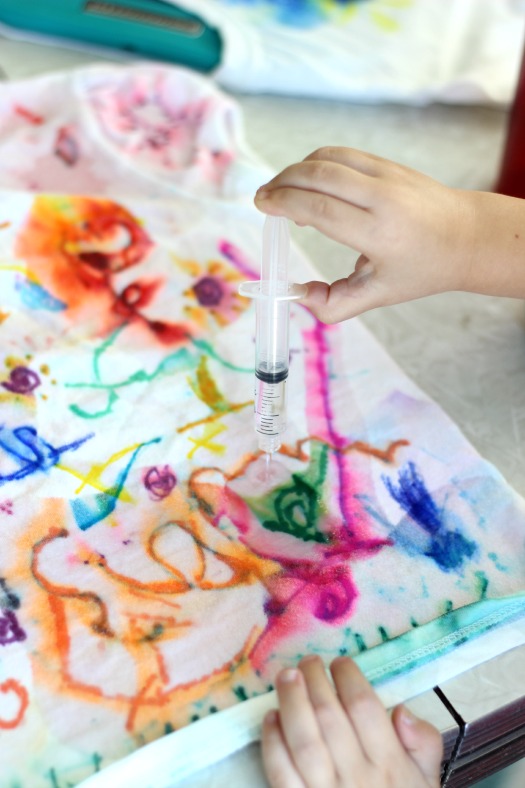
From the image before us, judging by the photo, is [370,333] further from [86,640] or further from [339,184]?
[86,640]

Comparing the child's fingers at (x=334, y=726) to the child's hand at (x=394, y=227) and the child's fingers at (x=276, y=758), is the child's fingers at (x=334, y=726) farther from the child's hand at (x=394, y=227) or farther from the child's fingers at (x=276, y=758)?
the child's hand at (x=394, y=227)

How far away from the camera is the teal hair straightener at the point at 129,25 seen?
3.14 feet

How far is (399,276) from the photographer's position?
1.55 ft

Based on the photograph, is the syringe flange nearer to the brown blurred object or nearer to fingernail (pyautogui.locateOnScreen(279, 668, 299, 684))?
fingernail (pyautogui.locateOnScreen(279, 668, 299, 684))

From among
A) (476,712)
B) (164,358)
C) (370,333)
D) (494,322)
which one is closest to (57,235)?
(164,358)

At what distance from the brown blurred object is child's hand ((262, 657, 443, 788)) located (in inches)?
19.8

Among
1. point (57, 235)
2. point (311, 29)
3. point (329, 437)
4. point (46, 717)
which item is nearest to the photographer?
point (46, 717)

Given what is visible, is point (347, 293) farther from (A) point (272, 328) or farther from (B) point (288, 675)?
(B) point (288, 675)

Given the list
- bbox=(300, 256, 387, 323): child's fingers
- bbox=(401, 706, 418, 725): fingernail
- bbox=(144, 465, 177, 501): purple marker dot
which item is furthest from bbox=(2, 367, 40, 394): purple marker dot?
bbox=(401, 706, 418, 725): fingernail

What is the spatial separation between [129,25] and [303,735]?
865 mm

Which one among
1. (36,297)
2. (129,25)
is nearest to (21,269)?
(36,297)

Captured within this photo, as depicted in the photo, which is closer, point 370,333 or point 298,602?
point 298,602

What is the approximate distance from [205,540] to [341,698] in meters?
0.13

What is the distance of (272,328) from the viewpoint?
468 mm
